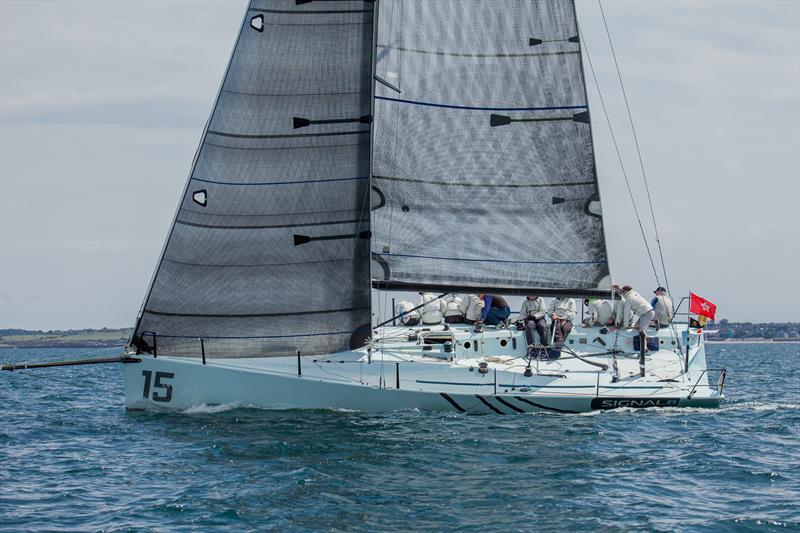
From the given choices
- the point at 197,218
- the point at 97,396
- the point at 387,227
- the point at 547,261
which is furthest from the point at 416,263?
the point at 97,396

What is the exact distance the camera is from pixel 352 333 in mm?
20844

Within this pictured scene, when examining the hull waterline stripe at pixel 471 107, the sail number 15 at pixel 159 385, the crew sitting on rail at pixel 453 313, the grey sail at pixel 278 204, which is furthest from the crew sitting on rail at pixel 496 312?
the sail number 15 at pixel 159 385

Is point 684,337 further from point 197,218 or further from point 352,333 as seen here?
point 197,218

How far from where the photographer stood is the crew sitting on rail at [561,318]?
22.7m

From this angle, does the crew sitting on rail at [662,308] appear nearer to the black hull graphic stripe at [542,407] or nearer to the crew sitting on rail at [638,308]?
the crew sitting on rail at [638,308]

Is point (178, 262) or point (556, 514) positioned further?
point (178, 262)

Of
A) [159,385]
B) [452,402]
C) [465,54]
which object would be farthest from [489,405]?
[465,54]

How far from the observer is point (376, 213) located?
68.6 feet

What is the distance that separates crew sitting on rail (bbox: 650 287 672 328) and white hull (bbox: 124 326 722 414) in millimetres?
2360

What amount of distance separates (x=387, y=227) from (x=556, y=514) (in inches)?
365

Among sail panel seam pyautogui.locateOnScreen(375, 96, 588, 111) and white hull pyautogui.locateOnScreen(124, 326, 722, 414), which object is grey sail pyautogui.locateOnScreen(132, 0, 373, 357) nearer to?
white hull pyautogui.locateOnScreen(124, 326, 722, 414)

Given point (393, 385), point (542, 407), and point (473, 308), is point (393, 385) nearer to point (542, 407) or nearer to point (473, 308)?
point (542, 407)

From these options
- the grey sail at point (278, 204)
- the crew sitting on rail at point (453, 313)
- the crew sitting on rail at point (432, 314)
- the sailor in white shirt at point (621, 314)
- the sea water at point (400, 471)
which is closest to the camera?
the sea water at point (400, 471)

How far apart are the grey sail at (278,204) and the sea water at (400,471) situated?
177cm
